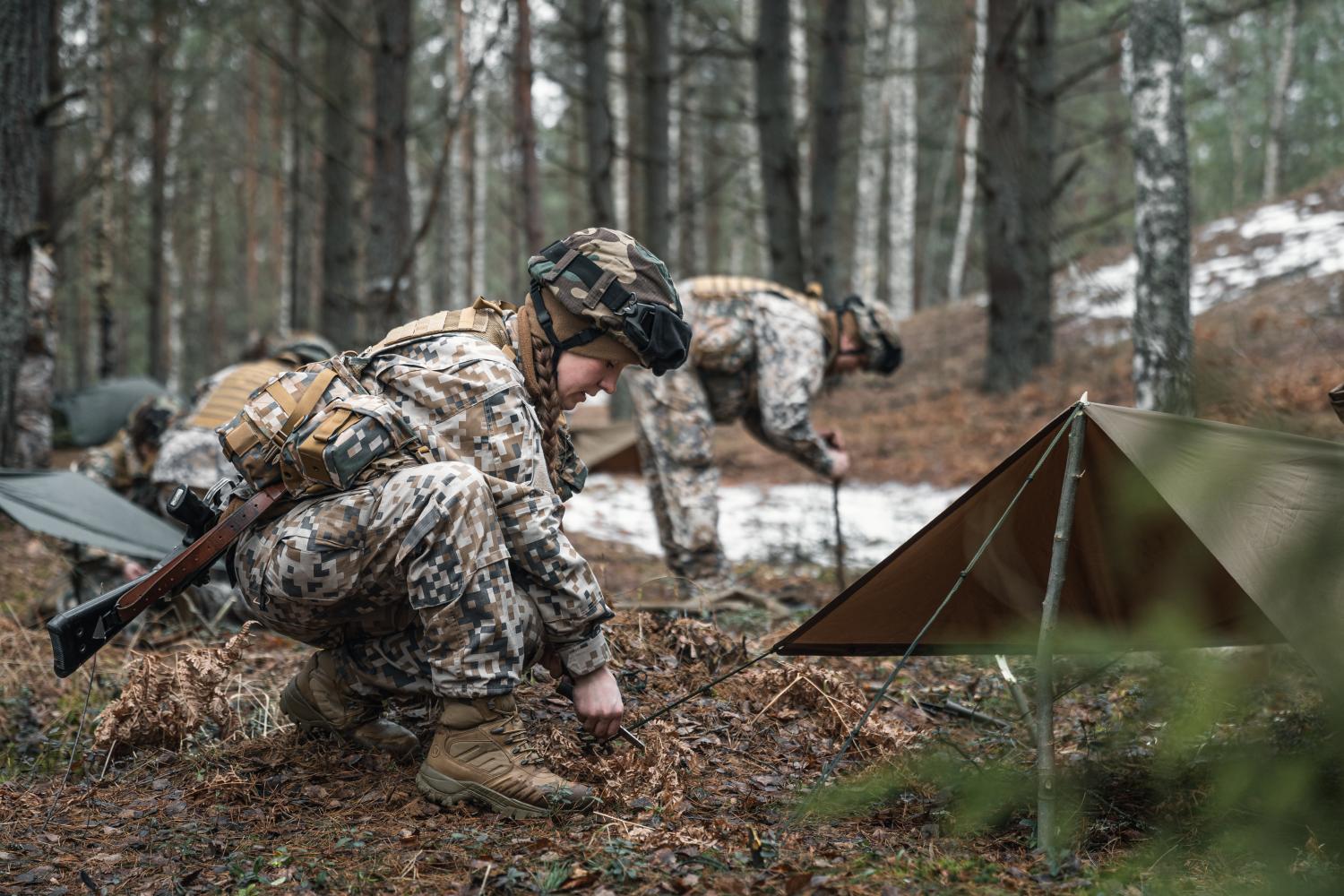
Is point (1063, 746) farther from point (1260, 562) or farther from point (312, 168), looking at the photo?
point (312, 168)

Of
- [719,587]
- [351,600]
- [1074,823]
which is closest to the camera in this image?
[1074,823]

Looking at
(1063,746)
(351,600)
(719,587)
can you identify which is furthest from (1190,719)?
(719,587)

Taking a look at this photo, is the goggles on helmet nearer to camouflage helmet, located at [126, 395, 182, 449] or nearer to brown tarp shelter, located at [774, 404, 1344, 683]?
brown tarp shelter, located at [774, 404, 1344, 683]

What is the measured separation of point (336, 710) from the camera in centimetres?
325

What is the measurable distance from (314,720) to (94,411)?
1144 cm

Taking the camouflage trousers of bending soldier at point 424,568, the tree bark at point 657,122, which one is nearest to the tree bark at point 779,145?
the tree bark at point 657,122

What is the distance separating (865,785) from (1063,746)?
2.86 ft

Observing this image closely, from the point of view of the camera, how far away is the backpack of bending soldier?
2.77 m

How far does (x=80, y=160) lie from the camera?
2661 centimetres

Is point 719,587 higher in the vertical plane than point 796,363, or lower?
lower

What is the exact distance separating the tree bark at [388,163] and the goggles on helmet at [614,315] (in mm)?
5204

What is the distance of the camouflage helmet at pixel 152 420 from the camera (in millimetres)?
5793

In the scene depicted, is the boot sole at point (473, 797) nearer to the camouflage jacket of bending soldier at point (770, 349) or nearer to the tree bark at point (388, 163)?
the camouflage jacket of bending soldier at point (770, 349)

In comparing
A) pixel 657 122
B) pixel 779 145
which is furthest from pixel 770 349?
pixel 657 122
